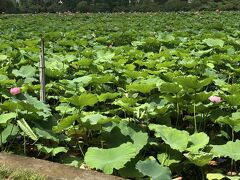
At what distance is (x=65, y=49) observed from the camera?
231 inches

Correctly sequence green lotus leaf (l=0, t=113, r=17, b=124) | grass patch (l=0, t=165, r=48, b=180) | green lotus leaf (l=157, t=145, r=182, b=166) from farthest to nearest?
green lotus leaf (l=0, t=113, r=17, b=124), green lotus leaf (l=157, t=145, r=182, b=166), grass patch (l=0, t=165, r=48, b=180)

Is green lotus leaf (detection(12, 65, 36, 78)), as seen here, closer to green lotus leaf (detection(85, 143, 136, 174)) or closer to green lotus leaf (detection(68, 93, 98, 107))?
green lotus leaf (detection(68, 93, 98, 107))

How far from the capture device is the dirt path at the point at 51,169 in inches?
81.9

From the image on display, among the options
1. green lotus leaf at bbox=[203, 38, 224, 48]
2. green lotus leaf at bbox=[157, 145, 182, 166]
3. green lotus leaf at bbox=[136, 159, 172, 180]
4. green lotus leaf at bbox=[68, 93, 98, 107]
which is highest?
green lotus leaf at bbox=[68, 93, 98, 107]

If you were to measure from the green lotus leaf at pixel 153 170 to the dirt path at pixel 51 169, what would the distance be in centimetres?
16

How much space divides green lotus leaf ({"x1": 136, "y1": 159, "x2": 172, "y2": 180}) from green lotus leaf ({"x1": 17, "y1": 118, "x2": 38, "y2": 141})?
71cm

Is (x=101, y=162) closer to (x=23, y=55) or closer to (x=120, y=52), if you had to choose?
(x=23, y=55)

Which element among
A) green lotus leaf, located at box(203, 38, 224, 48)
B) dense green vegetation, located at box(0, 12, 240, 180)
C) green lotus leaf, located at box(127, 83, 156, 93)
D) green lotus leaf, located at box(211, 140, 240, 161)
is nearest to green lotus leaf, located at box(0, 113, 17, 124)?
dense green vegetation, located at box(0, 12, 240, 180)

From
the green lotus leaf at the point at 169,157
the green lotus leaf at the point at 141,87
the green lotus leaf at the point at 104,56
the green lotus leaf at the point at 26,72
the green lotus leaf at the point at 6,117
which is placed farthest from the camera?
the green lotus leaf at the point at 104,56

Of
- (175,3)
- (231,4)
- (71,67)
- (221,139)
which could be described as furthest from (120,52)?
(175,3)

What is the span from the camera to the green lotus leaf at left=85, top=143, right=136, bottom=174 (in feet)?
6.89

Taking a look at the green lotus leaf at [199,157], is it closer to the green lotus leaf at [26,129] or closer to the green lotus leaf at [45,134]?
the green lotus leaf at [45,134]

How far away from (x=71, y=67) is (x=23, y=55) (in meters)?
0.57

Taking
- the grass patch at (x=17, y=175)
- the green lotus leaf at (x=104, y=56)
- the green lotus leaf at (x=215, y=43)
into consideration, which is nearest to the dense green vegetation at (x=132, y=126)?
the grass patch at (x=17, y=175)
